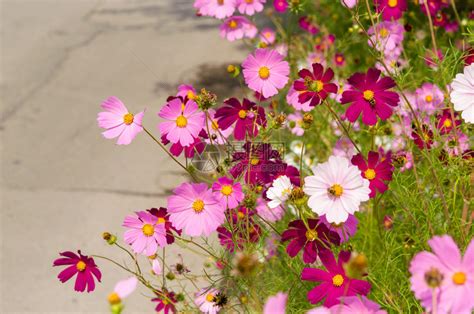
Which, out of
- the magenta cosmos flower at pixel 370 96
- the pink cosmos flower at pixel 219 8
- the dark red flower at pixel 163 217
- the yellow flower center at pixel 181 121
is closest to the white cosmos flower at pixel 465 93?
the magenta cosmos flower at pixel 370 96

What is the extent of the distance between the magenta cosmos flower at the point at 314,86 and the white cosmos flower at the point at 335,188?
0.61 feet

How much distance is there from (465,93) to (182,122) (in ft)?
1.98

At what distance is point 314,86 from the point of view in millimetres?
1062

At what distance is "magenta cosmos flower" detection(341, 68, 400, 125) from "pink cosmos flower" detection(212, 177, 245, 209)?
0.97 ft

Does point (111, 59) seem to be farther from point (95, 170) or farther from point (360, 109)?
point (360, 109)

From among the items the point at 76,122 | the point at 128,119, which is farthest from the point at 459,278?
the point at 76,122

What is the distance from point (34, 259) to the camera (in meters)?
1.99

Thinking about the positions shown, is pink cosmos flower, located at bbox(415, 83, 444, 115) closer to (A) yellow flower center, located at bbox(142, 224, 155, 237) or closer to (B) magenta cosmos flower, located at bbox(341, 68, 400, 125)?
(B) magenta cosmos flower, located at bbox(341, 68, 400, 125)

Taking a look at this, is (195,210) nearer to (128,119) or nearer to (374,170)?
(128,119)

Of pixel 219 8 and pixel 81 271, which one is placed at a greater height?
pixel 219 8

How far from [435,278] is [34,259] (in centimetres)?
173

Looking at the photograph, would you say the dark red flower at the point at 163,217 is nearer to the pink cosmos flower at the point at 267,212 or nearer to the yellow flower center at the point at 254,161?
the yellow flower center at the point at 254,161

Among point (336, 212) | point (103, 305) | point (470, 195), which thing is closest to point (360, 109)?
point (336, 212)

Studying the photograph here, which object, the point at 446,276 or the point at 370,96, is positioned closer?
the point at 446,276
